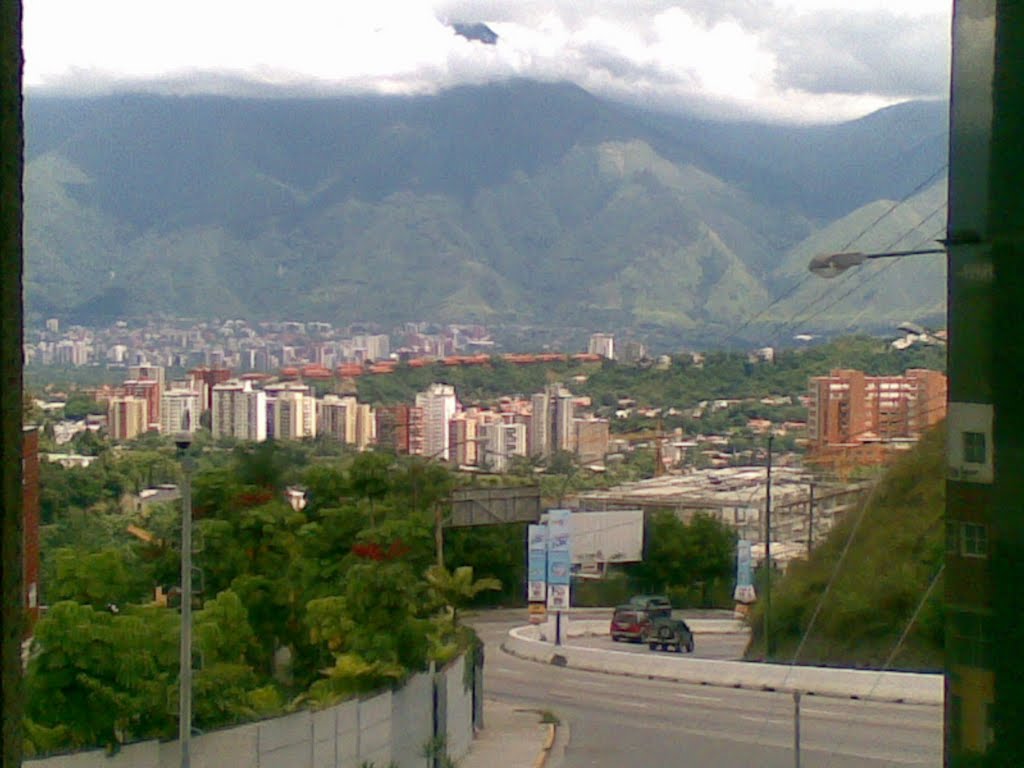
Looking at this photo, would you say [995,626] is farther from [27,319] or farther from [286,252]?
[286,252]

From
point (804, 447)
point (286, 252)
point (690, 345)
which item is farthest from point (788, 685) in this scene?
point (286, 252)

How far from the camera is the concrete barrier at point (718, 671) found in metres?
6.30

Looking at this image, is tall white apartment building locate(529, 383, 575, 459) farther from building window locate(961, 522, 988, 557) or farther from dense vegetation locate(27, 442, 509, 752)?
building window locate(961, 522, 988, 557)

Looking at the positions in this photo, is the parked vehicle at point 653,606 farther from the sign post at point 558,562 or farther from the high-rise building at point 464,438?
the high-rise building at point 464,438

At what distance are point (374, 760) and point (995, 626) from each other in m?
7.53

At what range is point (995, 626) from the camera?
847 mm

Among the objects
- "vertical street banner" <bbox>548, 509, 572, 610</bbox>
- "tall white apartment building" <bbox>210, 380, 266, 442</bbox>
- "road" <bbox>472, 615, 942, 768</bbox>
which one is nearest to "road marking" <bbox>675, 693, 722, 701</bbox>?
"road" <bbox>472, 615, 942, 768</bbox>

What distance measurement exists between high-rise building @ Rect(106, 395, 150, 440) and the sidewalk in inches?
408

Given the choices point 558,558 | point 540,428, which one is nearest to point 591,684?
point 558,558

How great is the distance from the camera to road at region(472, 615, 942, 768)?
6.75 m

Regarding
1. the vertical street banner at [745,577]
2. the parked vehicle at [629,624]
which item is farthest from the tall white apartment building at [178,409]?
the vertical street banner at [745,577]

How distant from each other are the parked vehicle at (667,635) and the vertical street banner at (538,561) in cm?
133

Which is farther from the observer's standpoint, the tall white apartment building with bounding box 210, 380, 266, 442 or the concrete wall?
the tall white apartment building with bounding box 210, 380, 266, 442

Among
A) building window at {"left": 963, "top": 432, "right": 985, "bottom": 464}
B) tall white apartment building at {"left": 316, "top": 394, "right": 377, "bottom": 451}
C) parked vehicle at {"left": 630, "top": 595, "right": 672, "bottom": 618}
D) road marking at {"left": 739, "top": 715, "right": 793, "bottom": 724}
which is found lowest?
parked vehicle at {"left": 630, "top": 595, "right": 672, "bottom": 618}
